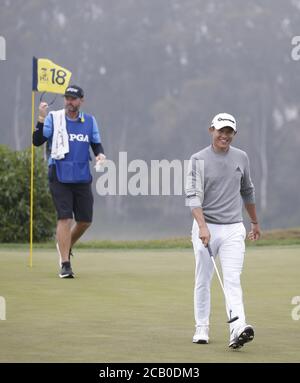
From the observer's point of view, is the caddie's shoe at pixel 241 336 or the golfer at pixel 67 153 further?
the golfer at pixel 67 153

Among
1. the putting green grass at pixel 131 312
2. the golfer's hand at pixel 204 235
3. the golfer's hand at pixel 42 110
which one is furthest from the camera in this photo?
the golfer's hand at pixel 42 110

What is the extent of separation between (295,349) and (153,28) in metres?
31.0

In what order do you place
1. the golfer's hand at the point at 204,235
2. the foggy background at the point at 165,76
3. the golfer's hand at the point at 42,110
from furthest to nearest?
the foggy background at the point at 165,76
the golfer's hand at the point at 42,110
the golfer's hand at the point at 204,235

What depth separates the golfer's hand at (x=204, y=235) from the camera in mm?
7752

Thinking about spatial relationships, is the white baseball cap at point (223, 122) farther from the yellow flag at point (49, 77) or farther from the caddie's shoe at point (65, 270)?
the yellow flag at point (49, 77)

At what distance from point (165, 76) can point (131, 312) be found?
2833 cm

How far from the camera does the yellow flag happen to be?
14.8 meters

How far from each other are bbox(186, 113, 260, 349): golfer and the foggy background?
25886 mm

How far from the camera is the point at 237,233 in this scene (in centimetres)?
795

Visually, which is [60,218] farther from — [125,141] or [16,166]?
[125,141]

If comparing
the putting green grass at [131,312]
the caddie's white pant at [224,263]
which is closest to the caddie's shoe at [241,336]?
the putting green grass at [131,312]

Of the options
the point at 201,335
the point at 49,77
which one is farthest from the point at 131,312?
the point at 49,77

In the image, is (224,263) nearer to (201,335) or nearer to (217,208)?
(217,208)
